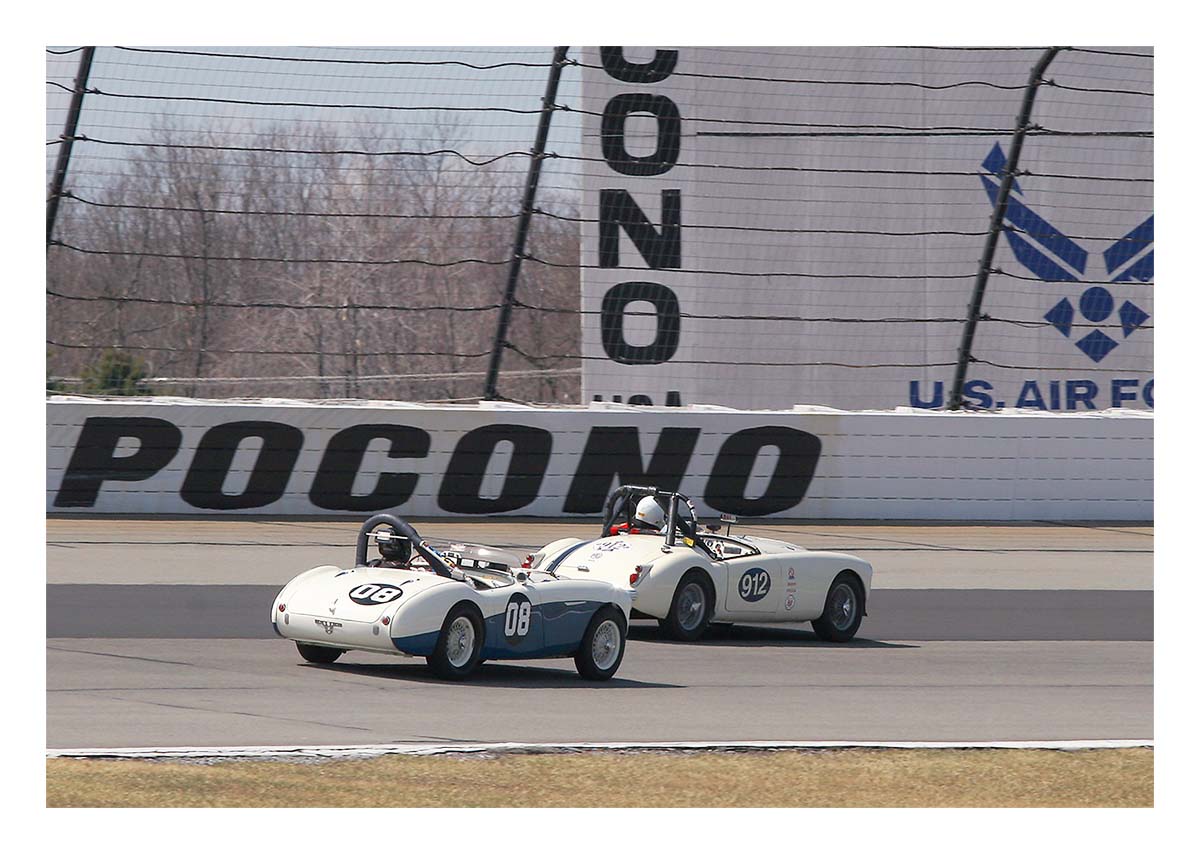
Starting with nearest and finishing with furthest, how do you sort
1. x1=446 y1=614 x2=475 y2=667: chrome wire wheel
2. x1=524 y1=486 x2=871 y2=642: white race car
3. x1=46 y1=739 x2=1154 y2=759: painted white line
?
x1=46 y1=739 x2=1154 y2=759: painted white line
x1=446 y1=614 x2=475 y2=667: chrome wire wheel
x1=524 y1=486 x2=871 y2=642: white race car

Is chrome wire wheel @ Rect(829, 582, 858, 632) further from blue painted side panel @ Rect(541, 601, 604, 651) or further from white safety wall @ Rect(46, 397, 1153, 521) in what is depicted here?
white safety wall @ Rect(46, 397, 1153, 521)

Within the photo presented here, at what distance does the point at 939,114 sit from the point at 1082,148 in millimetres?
2299

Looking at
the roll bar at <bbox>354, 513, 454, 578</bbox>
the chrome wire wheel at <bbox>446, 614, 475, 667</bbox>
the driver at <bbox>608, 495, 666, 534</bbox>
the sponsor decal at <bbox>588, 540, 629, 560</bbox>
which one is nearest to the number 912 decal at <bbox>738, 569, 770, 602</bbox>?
the driver at <bbox>608, 495, 666, 534</bbox>

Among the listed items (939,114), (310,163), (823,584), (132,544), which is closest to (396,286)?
(310,163)

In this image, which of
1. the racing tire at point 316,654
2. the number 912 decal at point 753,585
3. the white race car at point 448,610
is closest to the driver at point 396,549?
the white race car at point 448,610

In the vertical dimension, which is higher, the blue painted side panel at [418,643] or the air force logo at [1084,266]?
the air force logo at [1084,266]

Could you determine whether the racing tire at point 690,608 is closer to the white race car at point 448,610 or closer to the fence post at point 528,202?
the white race car at point 448,610

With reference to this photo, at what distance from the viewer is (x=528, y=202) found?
55.7 ft

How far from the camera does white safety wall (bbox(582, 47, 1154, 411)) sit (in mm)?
17891

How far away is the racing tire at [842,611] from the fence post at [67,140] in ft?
27.6

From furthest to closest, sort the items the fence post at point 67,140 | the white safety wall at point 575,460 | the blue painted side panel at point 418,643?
1. the white safety wall at point 575,460
2. the fence post at point 67,140
3. the blue painted side panel at point 418,643

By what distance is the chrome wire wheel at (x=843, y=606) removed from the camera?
38.3 ft

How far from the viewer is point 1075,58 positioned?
60.4ft

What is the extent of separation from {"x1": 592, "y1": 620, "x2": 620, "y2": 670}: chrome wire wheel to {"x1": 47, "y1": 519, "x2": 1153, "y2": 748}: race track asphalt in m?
0.14
